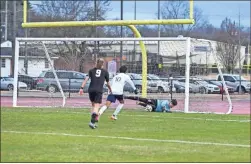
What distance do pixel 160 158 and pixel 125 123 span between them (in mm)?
7244

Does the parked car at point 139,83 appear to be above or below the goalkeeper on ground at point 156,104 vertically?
above

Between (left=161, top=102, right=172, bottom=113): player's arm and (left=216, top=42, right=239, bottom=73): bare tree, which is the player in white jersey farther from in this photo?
(left=216, top=42, right=239, bottom=73): bare tree

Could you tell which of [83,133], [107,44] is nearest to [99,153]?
[83,133]

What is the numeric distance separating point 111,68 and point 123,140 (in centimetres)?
1461

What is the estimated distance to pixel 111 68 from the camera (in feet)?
92.7

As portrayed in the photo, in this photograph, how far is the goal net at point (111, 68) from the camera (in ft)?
87.4

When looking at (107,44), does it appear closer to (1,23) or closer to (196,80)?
(196,80)

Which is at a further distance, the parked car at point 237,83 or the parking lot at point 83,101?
the parked car at point 237,83

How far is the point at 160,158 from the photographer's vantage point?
11.2 m

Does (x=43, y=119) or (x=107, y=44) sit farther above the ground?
(x=107, y=44)

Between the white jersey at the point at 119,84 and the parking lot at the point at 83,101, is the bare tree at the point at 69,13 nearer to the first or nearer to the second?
the parking lot at the point at 83,101

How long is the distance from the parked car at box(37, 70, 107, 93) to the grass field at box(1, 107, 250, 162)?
8.58 m

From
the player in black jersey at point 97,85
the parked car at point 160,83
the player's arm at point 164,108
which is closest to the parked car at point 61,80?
the parked car at point 160,83

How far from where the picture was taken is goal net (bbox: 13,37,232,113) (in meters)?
26.6
